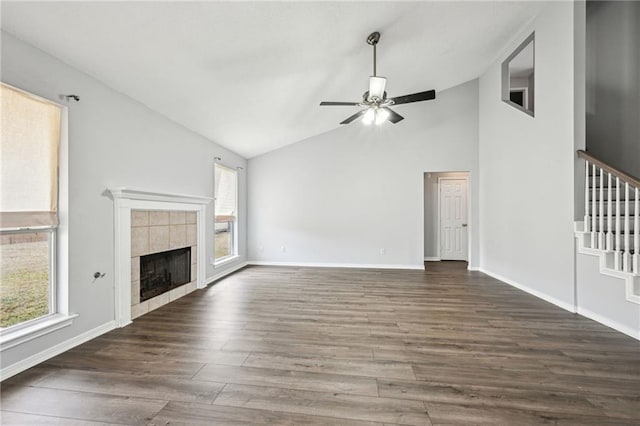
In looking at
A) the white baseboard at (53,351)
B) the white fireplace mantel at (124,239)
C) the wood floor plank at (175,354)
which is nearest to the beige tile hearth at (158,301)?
the white fireplace mantel at (124,239)

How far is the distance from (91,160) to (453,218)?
6839mm

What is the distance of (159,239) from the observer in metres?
3.35

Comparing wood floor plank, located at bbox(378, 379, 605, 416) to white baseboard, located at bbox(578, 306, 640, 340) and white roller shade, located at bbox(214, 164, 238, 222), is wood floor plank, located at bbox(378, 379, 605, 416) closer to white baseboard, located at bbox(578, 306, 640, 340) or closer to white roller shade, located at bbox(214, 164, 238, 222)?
white baseboard, located at bbox(578, 306, 640, 340)

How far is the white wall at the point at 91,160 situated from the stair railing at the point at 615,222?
500 cm

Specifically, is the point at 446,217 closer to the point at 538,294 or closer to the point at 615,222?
the point at 538,294

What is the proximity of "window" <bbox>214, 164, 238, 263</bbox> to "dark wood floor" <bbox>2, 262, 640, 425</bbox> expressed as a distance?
1.97 m

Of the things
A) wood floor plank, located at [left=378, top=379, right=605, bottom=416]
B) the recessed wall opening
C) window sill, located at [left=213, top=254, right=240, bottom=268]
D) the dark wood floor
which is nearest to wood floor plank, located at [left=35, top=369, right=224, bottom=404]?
the dark wood floor

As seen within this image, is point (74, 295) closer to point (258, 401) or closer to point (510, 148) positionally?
point (258, 401)

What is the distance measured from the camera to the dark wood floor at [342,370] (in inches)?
60.9

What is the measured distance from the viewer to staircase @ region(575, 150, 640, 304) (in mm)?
2457

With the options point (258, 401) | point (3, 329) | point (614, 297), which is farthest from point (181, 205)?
point (614, 297)

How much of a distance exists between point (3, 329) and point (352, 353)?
2608 millimetres

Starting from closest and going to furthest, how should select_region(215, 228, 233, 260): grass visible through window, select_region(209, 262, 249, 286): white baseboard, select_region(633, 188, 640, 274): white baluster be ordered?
1. select_region(633, 188, 640, 274): white baluster
2. select_region(209, 262, 249, 286): white baseboard
3. select_region(215, 228, 233, 260): grass visible through window

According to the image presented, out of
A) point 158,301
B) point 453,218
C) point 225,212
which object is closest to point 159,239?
point 158,301
